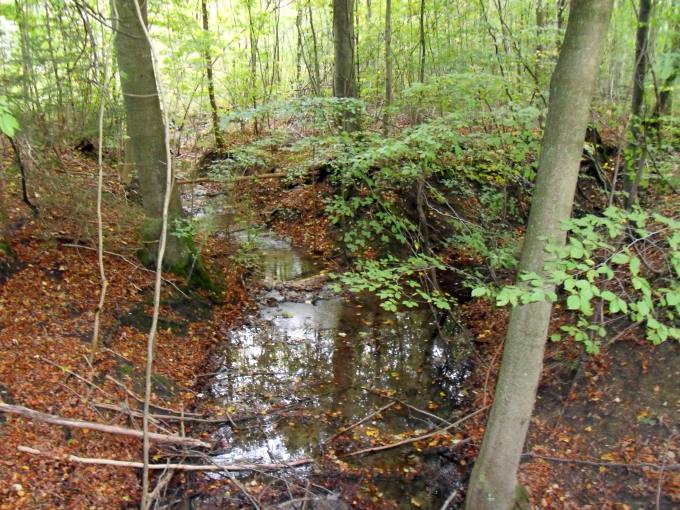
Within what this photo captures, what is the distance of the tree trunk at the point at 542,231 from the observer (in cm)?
319

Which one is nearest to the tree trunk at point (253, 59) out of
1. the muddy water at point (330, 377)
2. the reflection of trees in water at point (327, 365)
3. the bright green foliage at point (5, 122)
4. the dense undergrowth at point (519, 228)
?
the dense undergrowth at point (519, 228)

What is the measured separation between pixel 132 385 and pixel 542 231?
494 cm

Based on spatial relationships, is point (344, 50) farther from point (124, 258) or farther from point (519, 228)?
point (124, 258)

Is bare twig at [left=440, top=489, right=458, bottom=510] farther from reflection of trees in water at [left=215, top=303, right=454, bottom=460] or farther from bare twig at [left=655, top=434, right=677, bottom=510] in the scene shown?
bare twig at [left=655, top=434, right=677, bottom=510]

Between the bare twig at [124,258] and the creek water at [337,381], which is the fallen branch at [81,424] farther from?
the bare twig at [124,258]

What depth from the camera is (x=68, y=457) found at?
4.28m

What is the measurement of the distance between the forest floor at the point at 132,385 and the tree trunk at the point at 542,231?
696mm

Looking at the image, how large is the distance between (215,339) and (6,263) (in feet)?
10.3

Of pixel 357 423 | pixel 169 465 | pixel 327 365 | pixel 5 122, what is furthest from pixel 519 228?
pixel 5 122

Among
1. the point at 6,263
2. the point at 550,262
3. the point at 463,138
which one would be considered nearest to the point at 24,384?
the point at 6,263

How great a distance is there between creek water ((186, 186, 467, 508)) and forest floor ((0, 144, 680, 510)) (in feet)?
0.94

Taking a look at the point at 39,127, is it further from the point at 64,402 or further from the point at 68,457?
the point at 68,457

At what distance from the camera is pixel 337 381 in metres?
6.99

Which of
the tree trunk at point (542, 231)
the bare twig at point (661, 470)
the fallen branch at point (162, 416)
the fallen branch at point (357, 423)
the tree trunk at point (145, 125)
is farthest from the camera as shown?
the tree trunk at point (145, 125)
